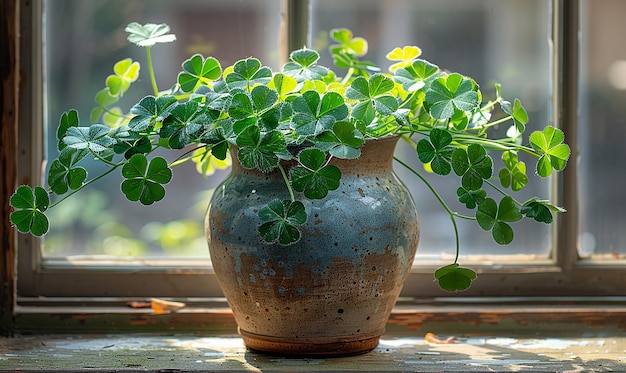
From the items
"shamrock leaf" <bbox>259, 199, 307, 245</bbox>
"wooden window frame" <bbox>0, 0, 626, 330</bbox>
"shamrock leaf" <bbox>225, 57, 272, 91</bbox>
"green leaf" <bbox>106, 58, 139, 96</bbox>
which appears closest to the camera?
"shamrock leaf" <bbox>259, 199, 307, 245</bbox>

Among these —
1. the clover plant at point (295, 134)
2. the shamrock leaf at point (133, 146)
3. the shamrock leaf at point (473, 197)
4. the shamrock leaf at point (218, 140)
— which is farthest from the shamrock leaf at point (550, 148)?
the shamrock leaf at point (133, 146)

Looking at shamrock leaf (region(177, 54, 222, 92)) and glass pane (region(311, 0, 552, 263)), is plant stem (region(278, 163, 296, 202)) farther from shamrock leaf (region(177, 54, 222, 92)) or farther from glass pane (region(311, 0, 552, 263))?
glass pane (region(311, 0, 552, 263))

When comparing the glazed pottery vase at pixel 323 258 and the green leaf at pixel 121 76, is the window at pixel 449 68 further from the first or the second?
the glazed pottery vase at pixel 323 258

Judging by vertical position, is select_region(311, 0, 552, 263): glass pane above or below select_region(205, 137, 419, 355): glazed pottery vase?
above

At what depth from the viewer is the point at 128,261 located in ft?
5.05

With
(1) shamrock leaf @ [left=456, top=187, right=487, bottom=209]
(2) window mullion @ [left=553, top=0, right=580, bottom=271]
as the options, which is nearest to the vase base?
(1) shamrock leaf @ [left=456, top=187, right=487, bottom=209]

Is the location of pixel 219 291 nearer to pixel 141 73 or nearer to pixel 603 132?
pixel 141 73

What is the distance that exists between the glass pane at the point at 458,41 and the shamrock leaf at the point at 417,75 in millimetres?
326

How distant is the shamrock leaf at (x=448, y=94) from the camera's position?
3.79 feet

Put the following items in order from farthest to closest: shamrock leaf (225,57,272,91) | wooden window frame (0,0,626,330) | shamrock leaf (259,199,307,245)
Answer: wooden window frame (0,0,626,330) < shamrock leaf (225,57,272,91) < shamrock leaf (259,199,307,245)

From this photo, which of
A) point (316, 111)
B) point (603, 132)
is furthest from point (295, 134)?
point (603, 132)

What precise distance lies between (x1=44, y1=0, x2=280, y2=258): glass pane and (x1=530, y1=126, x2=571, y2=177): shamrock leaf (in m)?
0.54

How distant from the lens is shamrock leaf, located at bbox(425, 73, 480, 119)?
1.16 metres

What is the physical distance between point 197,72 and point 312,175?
0.91 ft
